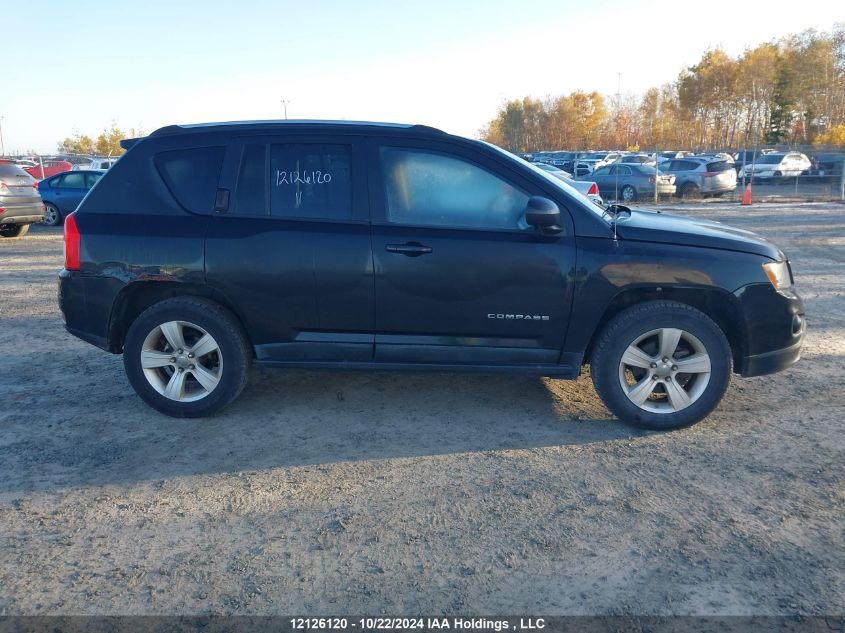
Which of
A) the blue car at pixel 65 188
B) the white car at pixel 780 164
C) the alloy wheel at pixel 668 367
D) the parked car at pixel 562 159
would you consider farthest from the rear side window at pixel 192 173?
the parked car at pixel 562 159

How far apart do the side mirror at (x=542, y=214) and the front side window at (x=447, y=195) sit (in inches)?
6.2

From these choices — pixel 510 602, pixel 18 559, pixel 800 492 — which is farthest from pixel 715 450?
pixel 18 559

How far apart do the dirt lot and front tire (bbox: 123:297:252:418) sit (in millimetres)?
168

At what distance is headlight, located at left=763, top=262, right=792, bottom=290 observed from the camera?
14.2 feet

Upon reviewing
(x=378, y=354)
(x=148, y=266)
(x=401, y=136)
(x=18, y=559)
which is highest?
(x=401, y=136)

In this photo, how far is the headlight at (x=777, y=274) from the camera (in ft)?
14.2

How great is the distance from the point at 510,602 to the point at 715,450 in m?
2.00

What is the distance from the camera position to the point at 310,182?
4.51 metres

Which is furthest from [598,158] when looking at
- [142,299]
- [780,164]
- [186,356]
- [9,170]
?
[186,356]

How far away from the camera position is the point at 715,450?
161 inches

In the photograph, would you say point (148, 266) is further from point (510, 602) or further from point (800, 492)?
point (800, 492)

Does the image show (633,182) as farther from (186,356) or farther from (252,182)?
(186,356)

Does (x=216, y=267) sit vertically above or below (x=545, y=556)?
above

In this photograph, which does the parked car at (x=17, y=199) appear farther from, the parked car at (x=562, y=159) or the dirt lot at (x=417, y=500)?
the parked car at (x=562, y=159)
